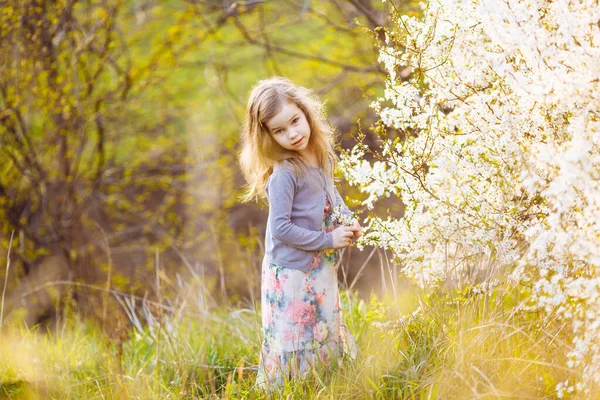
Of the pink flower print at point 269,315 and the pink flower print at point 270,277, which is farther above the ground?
the pink flower print at point 270,277

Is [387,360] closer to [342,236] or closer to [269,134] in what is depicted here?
[342,236]

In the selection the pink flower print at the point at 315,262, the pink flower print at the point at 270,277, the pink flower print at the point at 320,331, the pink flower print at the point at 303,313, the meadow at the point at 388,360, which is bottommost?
the meadow at the point at 388,360

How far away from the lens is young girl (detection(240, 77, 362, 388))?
2.38 metres

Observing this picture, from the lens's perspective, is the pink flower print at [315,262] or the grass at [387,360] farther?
the pink flower print at [315,262]

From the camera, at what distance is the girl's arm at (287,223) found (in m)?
2.34

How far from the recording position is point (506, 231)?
213cm

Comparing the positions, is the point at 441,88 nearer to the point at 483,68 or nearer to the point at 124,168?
the point at 483,68

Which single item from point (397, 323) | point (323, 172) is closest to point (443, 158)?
point (323, 172)

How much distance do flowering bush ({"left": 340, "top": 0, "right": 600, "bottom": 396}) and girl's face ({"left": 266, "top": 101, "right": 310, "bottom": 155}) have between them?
19 centimetres

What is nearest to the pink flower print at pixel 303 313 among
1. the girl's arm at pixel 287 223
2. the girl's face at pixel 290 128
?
the girl's arm at pixel 287 223

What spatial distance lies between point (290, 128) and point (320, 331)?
81 centimetres

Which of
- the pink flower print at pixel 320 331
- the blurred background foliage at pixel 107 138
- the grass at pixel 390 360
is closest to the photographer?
the grass at pixel 390 360

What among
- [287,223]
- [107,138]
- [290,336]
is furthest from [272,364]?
[107,138]

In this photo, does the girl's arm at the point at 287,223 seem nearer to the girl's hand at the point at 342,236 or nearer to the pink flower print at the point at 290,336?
the girl's hand at the point at 342,236
